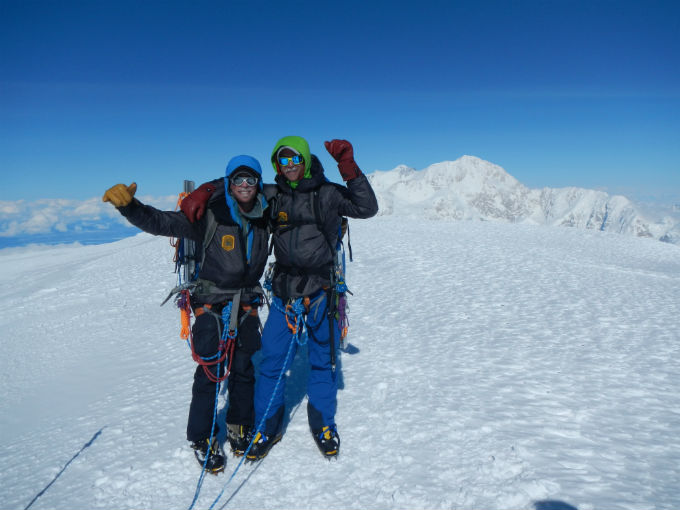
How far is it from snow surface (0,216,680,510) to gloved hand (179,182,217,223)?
2.83m

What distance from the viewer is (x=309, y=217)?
13.9 feet

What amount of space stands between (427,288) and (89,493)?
981 centimetres

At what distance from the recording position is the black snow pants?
4.16 meters

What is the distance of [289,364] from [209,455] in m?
1.29

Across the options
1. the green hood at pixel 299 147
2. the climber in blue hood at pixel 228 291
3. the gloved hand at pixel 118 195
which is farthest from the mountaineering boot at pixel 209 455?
the green hood at pixel 299 147

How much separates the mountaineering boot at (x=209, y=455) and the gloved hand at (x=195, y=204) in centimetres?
251

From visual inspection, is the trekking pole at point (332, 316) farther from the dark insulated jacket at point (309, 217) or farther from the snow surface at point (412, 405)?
the snow surface at point (412, 405)

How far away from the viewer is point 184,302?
4570 millimetres

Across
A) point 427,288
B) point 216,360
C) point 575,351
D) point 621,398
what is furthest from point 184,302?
point 427,288

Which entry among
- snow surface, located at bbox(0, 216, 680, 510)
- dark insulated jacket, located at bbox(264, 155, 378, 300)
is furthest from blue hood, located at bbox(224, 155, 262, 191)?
snow surface, located at bbox(0, 216, 680, 510)

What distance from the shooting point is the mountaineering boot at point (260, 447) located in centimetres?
425

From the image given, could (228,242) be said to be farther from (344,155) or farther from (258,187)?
(344,155)

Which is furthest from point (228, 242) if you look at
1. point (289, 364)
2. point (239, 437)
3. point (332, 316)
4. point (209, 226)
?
point (239, 437)

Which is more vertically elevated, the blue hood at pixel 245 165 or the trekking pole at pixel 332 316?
the blue hood at pixel 245 165
